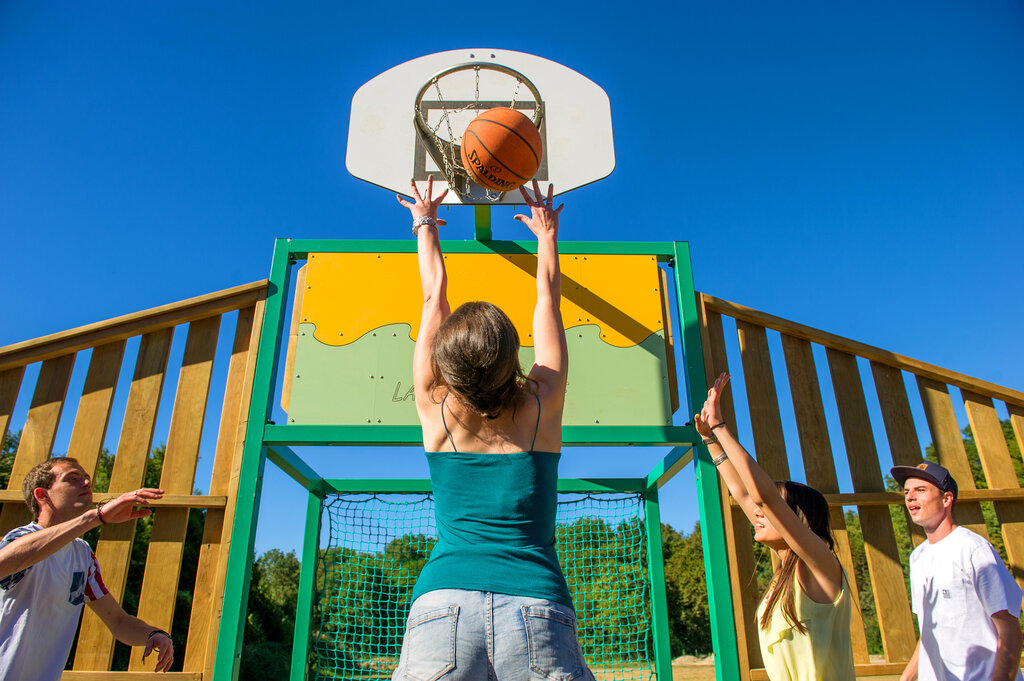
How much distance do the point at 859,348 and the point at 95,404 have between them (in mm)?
4703

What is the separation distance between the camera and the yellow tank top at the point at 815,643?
211 centimetres

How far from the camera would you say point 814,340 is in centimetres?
406

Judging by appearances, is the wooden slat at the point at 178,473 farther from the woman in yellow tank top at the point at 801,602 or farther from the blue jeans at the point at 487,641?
the woman in yellow tank top at the point at 801,602

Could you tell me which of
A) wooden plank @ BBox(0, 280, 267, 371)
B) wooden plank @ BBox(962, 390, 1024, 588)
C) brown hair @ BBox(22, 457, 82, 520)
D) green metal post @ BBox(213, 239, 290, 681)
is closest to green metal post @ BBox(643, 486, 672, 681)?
wooden plank @ BBox(962, 390, 1024, 588)

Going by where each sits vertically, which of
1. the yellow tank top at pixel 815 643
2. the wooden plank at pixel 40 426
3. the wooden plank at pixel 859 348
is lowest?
the yellow tank top at pixel 815 643

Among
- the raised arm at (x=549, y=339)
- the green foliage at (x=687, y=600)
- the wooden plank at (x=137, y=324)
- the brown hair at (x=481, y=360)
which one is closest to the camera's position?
the brown hair at (x=481, y=360)

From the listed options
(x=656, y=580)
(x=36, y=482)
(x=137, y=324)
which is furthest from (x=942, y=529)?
(x=137, y=324)

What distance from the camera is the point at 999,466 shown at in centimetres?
394

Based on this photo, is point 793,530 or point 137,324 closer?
point 793,530

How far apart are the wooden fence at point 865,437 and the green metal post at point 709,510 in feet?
0.94

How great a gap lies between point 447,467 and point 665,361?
2.23 m

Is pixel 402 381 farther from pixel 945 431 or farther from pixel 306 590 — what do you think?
pixel 945 431

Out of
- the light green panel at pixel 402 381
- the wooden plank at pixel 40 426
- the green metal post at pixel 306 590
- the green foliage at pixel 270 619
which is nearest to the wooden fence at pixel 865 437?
the light green panel at pixel 402 381

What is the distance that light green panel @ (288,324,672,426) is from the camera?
3352 mm
